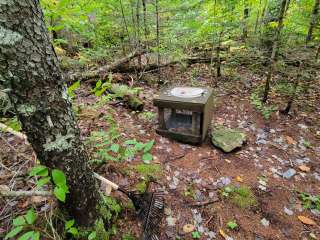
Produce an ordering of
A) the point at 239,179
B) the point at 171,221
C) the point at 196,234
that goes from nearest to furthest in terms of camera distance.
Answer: the point at 196,234 < the point at 171,221 < the point at 239,179

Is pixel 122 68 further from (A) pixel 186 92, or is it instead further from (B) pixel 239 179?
(B) pixel 239 179

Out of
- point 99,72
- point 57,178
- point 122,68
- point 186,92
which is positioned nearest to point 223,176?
point 186,92

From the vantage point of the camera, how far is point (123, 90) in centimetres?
424

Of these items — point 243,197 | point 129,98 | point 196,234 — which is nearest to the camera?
point 196,234

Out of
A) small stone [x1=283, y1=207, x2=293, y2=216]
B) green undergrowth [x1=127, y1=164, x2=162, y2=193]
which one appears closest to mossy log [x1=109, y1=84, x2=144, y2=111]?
green undergrowth [x1=127, y1=164, x2=162, y2=193]

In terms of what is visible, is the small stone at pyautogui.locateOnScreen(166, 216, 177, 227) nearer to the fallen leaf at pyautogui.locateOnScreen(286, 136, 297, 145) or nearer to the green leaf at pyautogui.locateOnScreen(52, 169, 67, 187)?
the green leaf at pyautogui.locateOnScreen(52, 169, 67, 187)

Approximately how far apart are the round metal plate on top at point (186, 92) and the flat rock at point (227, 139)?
2.71ft

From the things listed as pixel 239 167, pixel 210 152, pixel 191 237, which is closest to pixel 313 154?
pixel 239 167

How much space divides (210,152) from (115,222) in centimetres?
199

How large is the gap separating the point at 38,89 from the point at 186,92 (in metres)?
2.69

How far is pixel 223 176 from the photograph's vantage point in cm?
279

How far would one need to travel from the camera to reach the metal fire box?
122 inches

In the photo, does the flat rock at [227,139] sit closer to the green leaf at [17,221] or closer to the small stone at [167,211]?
the small stone at [167,211]

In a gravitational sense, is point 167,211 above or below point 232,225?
above
